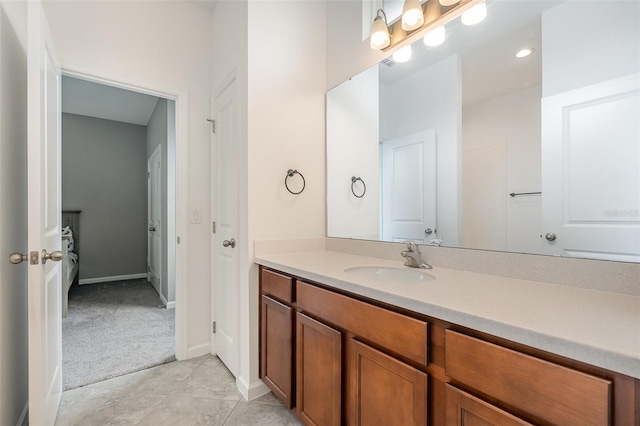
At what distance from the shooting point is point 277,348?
1.52 metres

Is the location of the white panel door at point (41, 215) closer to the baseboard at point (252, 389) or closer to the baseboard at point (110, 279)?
the baseboard at point (252, 389)

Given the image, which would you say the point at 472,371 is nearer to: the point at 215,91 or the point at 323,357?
the point at 323,357

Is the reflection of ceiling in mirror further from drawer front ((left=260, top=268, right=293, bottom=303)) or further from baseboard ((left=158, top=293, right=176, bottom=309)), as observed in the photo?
baseboard ((left=158, top=293, right=176, bottom=309))

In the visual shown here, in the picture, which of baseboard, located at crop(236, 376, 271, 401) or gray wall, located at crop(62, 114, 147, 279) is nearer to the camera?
baseboard, located at crop(236, 376, 271, 401)

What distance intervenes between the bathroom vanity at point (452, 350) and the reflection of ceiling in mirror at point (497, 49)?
0.83 meters

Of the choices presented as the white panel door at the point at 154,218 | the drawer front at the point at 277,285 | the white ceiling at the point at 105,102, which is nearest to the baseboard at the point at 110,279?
the white panel door at the point at 154,218

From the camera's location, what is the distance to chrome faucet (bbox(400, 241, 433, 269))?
1378mm

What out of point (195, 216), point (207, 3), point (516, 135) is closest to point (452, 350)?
point (516, 135)

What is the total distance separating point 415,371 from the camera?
0.85m

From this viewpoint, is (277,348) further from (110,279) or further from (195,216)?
(110,279)

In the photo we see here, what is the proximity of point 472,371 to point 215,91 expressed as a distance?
2.38 metres

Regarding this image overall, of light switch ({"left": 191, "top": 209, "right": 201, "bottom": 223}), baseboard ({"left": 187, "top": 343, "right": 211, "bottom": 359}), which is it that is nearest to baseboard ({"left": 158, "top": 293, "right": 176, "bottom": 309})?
baseboard ({"left": 187, "top": 343, "right": 211, "bottom": 359})

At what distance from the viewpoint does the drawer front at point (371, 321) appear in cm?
85

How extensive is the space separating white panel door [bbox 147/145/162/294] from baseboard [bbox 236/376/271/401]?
8.39ft
